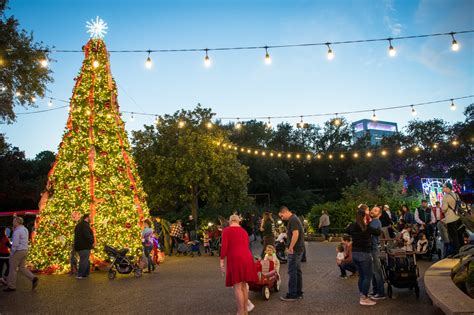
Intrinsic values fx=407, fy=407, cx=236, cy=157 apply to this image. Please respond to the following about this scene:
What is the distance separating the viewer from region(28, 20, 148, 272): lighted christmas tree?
12.9 metres

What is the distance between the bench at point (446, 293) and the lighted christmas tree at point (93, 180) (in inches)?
359

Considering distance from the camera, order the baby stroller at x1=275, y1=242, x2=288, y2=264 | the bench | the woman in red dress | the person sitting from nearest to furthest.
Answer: the bench → the woman in red dress → the person sitting → the baby stroller at x1=275, y1=242, x2=288, y2=264

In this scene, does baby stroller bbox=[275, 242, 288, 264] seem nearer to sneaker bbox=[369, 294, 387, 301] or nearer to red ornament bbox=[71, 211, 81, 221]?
sneaker bbox=[369, 294, 387, 301]

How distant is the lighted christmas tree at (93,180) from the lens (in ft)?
42.3

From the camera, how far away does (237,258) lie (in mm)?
6094

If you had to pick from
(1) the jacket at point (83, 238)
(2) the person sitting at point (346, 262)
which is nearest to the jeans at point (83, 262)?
(1) the jacket at point (83, 238)

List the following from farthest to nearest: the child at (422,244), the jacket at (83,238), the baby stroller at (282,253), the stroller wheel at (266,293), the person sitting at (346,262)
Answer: the baby stroller at (282,253) < the child at (422,244) < the jacket at (83,238) < the person sitting at (346,262) < the stroller wheel at (266,293)

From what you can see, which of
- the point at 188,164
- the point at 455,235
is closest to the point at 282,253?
the point at 455,235

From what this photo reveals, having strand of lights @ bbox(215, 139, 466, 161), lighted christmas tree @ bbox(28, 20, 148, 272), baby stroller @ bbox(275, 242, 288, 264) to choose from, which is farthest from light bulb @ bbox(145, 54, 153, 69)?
strand of lights @ bbox(215, 139, 466, 161)

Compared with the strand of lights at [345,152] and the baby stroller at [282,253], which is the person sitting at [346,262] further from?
the strand of lights at [345,152]

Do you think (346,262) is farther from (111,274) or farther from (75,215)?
(75,215)

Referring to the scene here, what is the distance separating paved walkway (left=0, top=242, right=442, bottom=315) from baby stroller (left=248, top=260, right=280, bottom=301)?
6.8 inches

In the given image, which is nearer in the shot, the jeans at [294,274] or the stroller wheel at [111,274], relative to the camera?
the jeans at [294,274]

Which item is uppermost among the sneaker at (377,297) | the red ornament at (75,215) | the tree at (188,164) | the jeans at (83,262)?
the tree at (188,164)
